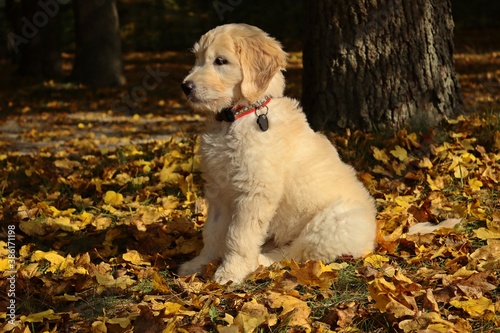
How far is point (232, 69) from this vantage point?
3.78m

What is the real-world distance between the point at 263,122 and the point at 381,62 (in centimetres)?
254

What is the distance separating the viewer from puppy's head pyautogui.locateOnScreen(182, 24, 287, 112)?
3.73m

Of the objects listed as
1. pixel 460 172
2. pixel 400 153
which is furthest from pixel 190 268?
pixel 460 172

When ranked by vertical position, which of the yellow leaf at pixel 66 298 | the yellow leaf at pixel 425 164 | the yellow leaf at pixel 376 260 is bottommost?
the yellow leaf at pixel 66 298

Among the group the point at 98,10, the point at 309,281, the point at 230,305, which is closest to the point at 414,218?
the point at 309,281

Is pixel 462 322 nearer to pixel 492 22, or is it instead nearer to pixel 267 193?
pixel 267 193

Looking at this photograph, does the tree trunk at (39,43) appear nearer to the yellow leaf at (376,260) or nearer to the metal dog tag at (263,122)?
the metal dog tag at (263,122)

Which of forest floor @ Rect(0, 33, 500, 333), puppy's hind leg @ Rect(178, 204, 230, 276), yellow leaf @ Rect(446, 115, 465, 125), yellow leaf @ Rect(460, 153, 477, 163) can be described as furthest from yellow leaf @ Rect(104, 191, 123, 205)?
yellow leaf @ Rect(446, 115, 465, 125)

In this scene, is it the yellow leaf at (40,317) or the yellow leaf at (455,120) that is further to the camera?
the yellow leaf at (455,120)

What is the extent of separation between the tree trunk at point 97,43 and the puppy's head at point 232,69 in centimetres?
1166

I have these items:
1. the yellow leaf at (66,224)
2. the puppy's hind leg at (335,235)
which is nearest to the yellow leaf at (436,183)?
the puppy's hind leg at (335,235)

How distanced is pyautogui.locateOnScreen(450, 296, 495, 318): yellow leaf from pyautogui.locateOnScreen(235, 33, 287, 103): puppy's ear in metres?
1.64

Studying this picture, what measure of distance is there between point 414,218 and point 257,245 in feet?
4.66

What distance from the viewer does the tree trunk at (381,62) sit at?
588cm
